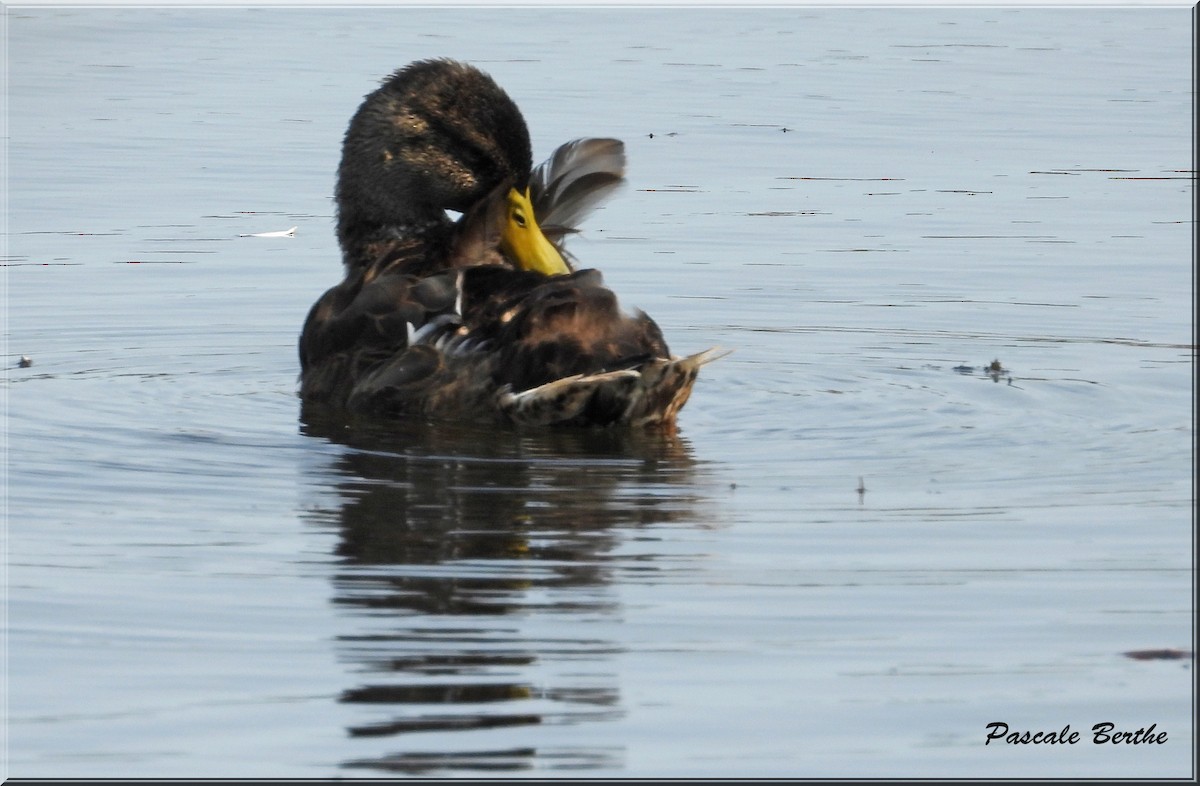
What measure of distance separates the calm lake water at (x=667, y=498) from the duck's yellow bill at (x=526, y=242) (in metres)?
0.90

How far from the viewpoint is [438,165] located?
9156 mm

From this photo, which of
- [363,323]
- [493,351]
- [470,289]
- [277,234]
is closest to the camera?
[493,351]

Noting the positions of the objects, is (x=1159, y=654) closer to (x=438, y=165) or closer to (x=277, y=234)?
(x=438, y=165)

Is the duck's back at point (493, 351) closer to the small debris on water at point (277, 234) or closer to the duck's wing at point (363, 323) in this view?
the duck's wing at point (363, 323)

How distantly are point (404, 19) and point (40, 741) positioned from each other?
26.8 metres

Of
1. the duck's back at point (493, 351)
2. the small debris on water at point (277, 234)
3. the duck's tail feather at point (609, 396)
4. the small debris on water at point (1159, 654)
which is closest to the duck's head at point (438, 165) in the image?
the duck's back at point (493, 351)

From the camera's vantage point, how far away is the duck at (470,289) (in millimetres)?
7742

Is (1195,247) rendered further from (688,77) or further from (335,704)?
(688,77)

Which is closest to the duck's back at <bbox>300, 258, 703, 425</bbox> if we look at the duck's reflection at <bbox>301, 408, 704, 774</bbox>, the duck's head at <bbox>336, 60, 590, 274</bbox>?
the duck's reflection at <bbox>301, 408, 704, 774</bbox>

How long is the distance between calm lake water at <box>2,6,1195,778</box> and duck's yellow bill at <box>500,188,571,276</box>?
900 mm

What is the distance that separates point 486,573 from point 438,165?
12.1 feet

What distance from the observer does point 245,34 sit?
28734mm

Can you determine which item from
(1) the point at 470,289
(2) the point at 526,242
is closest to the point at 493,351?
(1) the point at 470,289

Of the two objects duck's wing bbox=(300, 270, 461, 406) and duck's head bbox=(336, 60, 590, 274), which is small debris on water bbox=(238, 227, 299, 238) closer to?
duck's head bbox=(336, 60, 590, 274)
